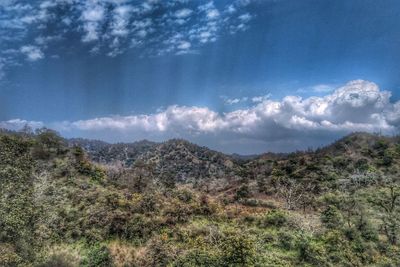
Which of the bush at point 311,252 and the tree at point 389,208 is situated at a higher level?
the tree at point 389,208

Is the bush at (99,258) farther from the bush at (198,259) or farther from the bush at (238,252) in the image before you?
the bush at (238,252)

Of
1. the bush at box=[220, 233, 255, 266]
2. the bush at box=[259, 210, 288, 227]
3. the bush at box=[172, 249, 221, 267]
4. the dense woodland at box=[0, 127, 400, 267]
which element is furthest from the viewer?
the bush at box=[259, 210, 288, 227]

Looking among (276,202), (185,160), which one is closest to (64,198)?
(276,202)

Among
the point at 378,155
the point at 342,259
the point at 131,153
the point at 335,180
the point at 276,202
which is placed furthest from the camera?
the point at 131,153

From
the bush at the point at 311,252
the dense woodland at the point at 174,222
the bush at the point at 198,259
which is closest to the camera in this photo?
the bush at the point at 198,259

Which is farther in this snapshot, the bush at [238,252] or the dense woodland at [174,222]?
the dense woodland at [174,222]

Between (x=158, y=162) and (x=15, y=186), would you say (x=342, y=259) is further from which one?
(x=158, y=162)

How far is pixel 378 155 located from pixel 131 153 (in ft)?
247

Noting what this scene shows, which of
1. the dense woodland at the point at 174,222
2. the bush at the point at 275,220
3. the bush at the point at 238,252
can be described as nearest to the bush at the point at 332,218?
the dense woodland at the point at 174,222

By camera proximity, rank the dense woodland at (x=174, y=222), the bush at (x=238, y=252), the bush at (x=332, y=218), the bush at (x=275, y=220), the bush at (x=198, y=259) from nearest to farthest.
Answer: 1. the bush at (x=238, y=252)
2. the bush at (x=198, y=259)
3. the dense woodland at (x=174, y=222)
4. the bush at (x=332, y=218)
5. the bush at (x=275, y=220)

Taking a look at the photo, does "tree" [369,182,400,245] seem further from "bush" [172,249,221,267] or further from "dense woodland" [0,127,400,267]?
"bush" [172,249,221,267]

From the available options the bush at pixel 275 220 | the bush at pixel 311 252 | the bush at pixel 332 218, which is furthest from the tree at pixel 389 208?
the bush at pixel 275 220

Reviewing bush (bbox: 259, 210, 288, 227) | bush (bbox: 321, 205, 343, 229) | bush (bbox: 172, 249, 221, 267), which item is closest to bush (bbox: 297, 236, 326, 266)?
bush (bbox: 321, 205, 343, 229)

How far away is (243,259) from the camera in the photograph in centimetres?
1980
